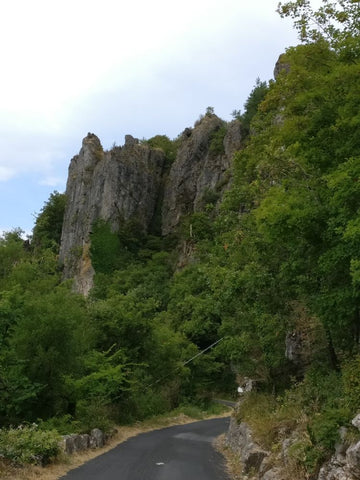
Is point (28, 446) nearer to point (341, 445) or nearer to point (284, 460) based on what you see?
point (284, 460)

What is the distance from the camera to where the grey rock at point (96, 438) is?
18.6 m

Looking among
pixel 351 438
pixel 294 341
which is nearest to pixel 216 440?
pixel 294 341

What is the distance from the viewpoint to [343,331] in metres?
14.5

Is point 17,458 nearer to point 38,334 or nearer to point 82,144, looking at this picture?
point 38,334

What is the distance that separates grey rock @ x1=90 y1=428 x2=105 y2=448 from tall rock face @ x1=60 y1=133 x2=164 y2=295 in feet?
130

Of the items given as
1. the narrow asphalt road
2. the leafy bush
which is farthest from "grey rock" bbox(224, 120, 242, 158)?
the leafy bush

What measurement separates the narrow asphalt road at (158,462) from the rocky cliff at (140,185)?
1536 inches

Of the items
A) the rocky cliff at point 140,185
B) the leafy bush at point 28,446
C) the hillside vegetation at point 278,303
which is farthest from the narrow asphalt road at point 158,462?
the rocky cliff at point 140,185

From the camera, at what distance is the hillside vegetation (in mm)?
11672

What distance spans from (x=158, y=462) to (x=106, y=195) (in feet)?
167

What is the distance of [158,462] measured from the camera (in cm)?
1548

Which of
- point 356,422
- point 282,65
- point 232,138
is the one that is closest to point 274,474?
point 356,422

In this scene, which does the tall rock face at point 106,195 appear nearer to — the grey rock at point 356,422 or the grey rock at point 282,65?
the grey rock at point 282,65

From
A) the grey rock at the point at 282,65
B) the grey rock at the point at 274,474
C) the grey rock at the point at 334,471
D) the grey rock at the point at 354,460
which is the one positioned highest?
the grey rock at the point at 282,65
